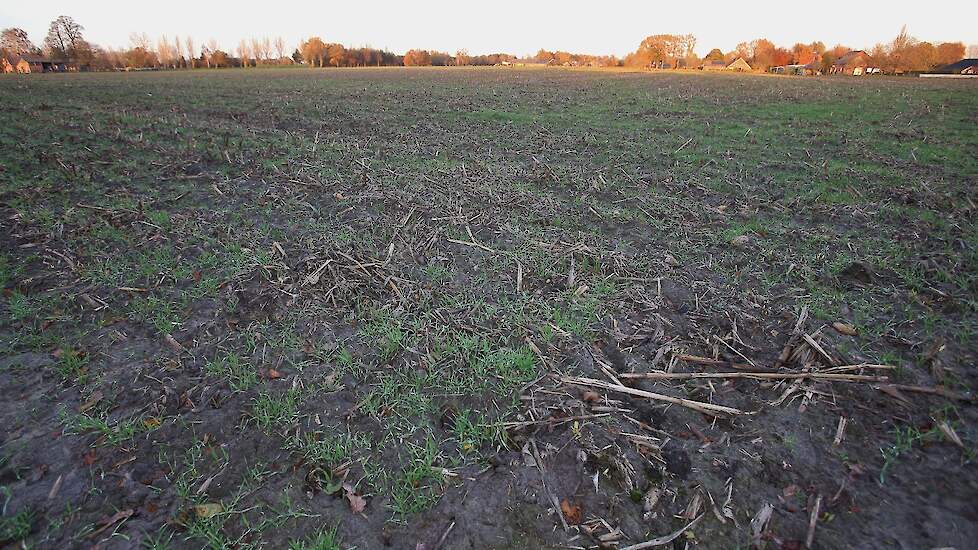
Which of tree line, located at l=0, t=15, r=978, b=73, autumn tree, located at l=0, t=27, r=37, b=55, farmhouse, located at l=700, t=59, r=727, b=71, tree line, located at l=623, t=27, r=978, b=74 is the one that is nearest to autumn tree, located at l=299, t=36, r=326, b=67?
tree line, located at l=0, t=15, r=978, b=73

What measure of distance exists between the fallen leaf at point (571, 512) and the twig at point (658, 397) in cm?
116

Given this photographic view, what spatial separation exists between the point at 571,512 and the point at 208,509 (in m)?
2.37

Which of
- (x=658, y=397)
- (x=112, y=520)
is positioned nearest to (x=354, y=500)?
(x=112, y=520)

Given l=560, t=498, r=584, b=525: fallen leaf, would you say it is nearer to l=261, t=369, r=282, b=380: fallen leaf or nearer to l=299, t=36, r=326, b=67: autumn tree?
l=261, t=369, r=282, b=380: fallen leaf

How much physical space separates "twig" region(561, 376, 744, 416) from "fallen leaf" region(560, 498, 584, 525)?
1.16 metres

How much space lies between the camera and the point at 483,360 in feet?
13.8

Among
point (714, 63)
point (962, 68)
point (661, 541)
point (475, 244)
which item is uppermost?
point (714, 63)

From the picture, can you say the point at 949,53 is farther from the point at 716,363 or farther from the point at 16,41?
the point at 16,41

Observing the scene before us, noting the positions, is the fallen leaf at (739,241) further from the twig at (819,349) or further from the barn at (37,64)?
the barn at (37,64)

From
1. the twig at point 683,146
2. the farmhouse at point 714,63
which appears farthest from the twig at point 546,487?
the farmhouse at point 714,63

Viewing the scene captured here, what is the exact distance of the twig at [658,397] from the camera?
3.67 m

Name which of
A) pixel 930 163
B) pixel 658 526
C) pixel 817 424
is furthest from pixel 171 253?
pixel 930 163

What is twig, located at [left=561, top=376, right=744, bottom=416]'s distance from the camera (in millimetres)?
3674

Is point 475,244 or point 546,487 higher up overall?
point 475,244
